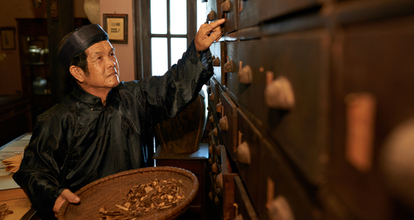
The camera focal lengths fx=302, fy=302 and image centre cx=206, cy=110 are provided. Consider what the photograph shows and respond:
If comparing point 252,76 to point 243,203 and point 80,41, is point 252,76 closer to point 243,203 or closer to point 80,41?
point 243,203

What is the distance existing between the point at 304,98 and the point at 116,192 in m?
1.38

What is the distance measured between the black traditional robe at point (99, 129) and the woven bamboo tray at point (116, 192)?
29cm

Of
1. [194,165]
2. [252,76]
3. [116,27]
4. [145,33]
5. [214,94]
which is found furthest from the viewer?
[145,33]

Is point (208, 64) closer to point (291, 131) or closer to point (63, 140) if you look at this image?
point (63, 140)

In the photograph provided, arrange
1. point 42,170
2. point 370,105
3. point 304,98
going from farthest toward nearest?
point 42,170 → point 304,98 → point 370,105

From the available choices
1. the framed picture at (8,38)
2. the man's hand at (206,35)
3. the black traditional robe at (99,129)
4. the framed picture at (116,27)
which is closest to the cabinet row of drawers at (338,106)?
the man's hand at (206,35)

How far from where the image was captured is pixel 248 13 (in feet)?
3.04

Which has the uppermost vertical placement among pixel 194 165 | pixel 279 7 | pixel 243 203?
pixel 279 7

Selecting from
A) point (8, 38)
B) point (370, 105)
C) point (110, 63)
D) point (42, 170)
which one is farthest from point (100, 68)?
point (8, 38)

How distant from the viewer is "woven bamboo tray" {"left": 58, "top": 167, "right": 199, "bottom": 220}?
1345mm

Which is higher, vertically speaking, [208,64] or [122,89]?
[208,64]

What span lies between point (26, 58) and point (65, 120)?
19.5 ft

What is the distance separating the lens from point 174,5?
3.64 metres

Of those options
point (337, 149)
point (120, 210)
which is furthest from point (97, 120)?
point (337, 149)
